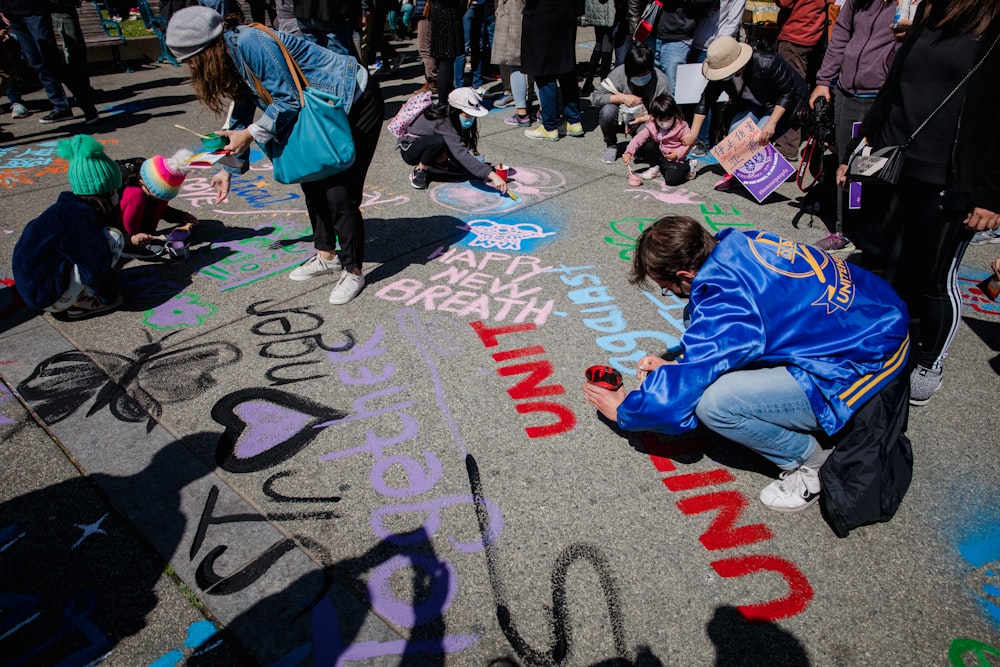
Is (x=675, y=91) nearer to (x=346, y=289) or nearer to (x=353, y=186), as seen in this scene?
(x=353, y=186)

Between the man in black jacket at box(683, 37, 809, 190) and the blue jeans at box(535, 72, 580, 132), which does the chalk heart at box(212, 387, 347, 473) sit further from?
the blue jeans at box(535, 72, 580, 132)

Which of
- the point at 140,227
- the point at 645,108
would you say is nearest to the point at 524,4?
the point at 645,108

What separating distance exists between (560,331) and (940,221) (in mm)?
1701

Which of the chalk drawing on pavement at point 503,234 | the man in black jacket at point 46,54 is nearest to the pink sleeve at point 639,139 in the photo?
the chalk drawing on pavement at point 503,234

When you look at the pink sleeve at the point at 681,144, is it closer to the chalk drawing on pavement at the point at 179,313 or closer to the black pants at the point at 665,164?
the black pants at the point at 665,164

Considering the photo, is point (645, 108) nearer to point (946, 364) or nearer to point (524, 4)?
point (524, 4)

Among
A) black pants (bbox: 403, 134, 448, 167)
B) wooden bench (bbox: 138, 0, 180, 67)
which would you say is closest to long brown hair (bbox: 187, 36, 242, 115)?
black pants (bbox: 403, 134, 448, 167)

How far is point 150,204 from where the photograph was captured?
3.84 metres

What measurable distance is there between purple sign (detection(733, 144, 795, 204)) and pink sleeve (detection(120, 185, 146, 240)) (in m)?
4.35

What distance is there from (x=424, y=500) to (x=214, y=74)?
216 centimetres

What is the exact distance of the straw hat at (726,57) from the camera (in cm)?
478

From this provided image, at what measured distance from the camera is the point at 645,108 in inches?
225

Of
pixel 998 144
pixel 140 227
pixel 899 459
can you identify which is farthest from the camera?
pixel 140 227

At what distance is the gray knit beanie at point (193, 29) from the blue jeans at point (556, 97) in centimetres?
397
